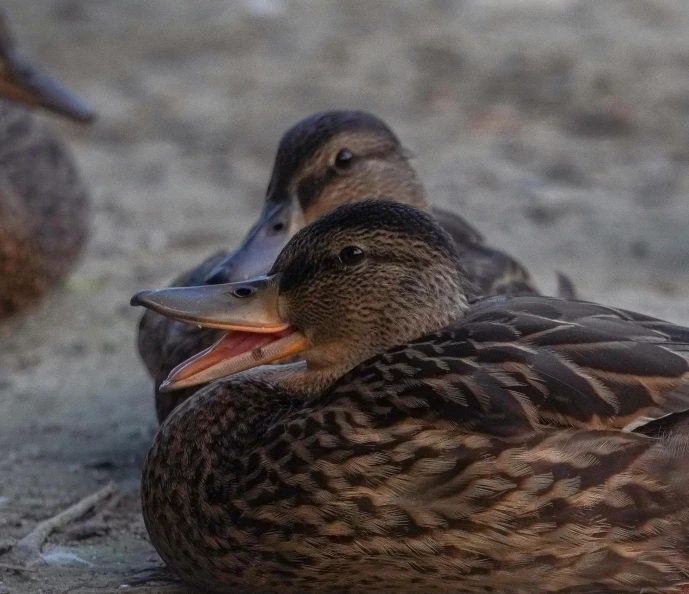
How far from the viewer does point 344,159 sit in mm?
5398

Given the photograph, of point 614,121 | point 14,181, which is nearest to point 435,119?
point 614,121

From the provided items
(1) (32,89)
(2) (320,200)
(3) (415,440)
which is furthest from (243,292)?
(1) (32,89)

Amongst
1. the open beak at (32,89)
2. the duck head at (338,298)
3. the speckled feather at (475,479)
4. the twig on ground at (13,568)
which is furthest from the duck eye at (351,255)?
the open beak at (32,89)

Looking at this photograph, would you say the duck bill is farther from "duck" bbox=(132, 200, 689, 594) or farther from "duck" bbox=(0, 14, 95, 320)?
"duck" bbox=(0, 14, 95, 320)

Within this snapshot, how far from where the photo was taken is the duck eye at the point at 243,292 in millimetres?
3840

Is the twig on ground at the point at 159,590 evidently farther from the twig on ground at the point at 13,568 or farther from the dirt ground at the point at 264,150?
the twig on ground at the point at 13,568

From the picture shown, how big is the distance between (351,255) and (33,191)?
3401 mm

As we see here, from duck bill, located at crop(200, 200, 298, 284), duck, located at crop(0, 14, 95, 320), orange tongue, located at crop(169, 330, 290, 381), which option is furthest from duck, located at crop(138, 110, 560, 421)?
duck, located at crop(0, 14, 95, 320)

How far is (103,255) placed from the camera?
744 centimetres

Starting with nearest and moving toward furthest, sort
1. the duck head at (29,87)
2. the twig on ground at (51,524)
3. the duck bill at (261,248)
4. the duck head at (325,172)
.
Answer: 1. the twig on ground at (51,524)
2. the duck bill at (261,248)
3. the duck head at (325,172)
4. the duck head at (29,87)

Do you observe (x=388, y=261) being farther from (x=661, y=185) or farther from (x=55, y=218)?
(x=661, y=185)

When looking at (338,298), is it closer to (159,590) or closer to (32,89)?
(159,590)

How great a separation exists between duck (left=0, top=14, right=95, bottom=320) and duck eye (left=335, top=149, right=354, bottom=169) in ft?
6.17

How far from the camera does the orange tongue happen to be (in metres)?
3.79
